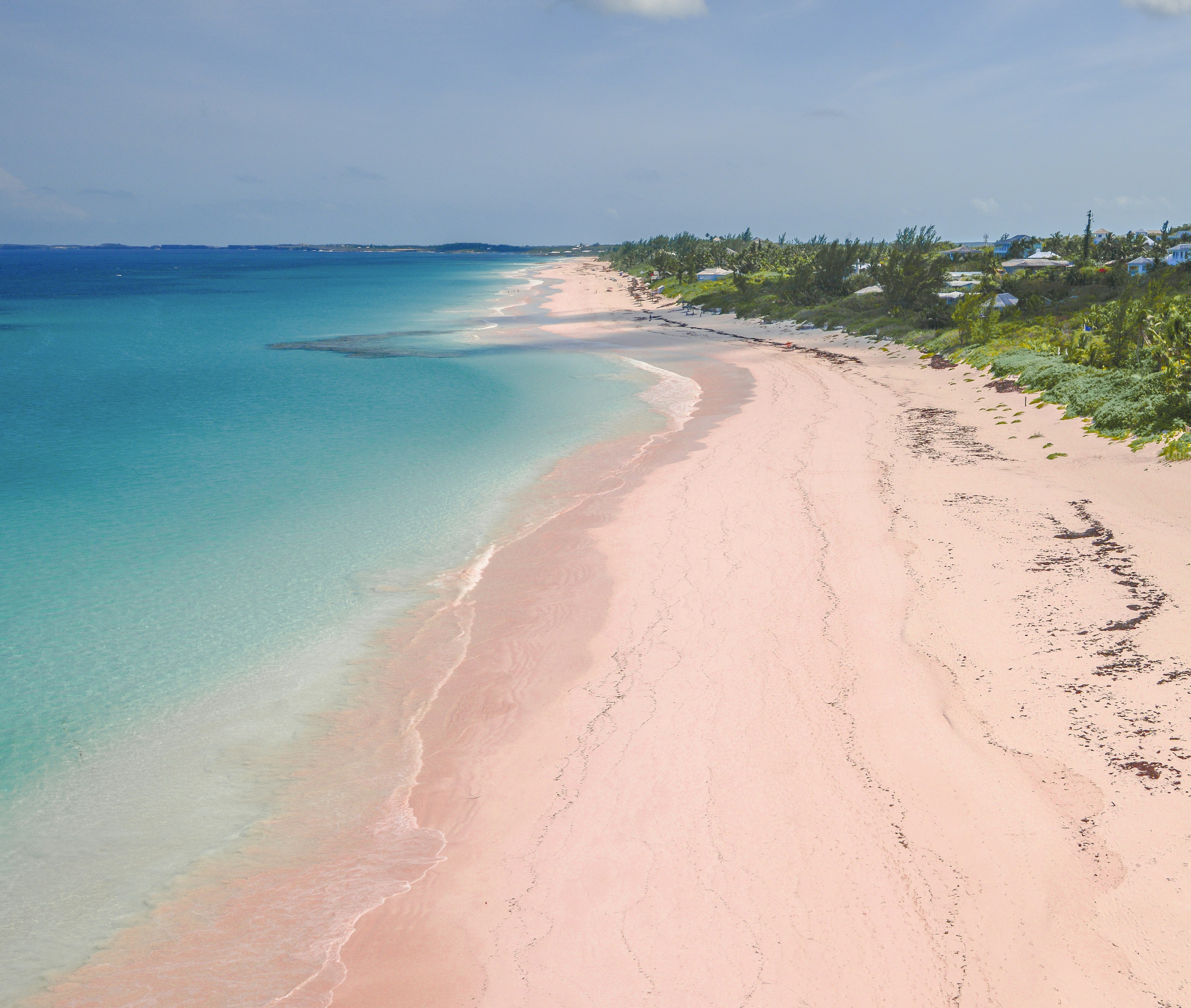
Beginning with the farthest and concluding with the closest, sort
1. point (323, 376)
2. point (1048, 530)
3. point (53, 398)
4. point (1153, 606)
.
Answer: point (323, 376) → point (53, 398) → point (1048, 530) → point (1153, 606)

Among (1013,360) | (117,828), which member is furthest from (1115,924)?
(1013,360)

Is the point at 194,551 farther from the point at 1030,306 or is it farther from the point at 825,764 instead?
the point at 1030,306

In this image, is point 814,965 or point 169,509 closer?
point 814,965

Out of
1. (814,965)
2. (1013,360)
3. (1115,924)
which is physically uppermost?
(1013,360)

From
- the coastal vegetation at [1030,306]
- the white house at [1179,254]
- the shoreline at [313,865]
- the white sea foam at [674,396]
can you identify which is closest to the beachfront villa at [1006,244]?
the coastal vegetation at [1030,306]

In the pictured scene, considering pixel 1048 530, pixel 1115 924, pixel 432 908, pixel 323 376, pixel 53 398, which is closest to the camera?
pixel 1115 924

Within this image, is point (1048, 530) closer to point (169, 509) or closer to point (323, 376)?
point (169, 509)

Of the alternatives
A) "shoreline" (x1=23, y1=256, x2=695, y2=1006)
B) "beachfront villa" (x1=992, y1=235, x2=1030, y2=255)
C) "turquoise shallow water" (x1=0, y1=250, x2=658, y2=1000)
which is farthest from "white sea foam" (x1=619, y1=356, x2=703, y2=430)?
"beachfront villa" (x1=992, y1=235, x2=1030, y2=255)
